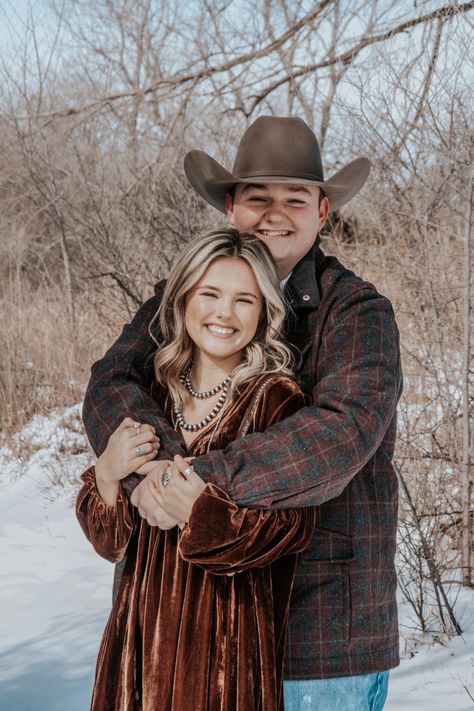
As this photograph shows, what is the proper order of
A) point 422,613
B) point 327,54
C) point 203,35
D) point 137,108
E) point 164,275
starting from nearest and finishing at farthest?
point 422,613, point 164,275, point 327,54, point 137,108, point 203,35

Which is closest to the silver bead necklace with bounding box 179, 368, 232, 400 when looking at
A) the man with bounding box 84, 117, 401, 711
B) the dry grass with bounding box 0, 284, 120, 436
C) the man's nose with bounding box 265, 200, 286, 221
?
the man with bounding box 84, 117, 401, 711

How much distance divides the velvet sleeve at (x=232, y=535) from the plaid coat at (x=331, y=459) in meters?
0.03

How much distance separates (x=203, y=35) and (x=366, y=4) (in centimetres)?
330

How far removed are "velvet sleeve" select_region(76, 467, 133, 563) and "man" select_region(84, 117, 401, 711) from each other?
0.34 ft

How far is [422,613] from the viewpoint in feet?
13.8

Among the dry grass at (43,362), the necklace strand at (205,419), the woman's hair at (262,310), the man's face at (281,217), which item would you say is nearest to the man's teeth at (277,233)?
the man's face at (281,217)

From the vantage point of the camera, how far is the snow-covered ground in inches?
143

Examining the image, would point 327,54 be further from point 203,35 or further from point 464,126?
point 464,126

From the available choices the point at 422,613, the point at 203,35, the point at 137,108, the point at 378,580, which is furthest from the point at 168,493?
the point at 203,35

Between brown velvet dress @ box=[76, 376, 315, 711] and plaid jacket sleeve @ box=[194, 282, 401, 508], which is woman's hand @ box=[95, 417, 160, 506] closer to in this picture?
brown velvet dress @ box=[76, 376, 315, 711]

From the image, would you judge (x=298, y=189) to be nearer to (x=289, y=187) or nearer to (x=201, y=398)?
(x=289, y=187)

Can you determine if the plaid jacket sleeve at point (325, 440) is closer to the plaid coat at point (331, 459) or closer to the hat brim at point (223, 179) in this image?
the plaid coat at point (331, 459)

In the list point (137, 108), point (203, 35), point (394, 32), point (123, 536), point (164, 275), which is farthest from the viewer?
point (203, 35)

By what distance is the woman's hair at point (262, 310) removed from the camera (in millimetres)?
1799
